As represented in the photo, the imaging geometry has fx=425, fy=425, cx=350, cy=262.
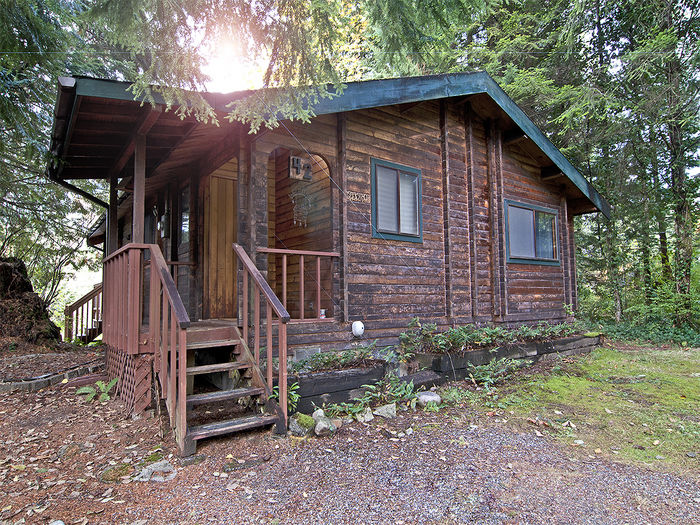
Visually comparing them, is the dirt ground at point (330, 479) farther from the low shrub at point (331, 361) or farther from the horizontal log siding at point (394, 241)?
the horizontal log siding at point (394, 241)

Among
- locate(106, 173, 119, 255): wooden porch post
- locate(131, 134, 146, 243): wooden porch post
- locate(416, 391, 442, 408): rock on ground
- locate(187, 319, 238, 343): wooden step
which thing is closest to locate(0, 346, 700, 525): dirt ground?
locate(416, 391, 442, 408): rock on ground

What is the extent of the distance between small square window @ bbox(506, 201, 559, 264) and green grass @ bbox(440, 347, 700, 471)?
2225mm

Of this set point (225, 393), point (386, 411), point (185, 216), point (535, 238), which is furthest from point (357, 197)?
point (535, 238)

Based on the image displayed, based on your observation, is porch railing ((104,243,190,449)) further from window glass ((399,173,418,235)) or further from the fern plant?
window glass ((399,173,418,235))

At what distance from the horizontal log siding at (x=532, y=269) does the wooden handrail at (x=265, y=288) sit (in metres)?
5.54

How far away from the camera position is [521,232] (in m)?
8.88

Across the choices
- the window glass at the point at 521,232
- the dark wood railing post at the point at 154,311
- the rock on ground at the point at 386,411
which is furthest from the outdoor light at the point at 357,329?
the window glass at the point at 521,232

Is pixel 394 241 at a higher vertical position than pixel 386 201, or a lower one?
lower

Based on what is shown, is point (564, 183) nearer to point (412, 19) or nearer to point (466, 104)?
point (466, 104)

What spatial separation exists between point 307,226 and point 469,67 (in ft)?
38.1

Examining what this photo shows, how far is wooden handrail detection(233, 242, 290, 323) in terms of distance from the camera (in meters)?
4.04

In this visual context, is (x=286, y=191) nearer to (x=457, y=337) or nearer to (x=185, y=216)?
(x=185, y=216)

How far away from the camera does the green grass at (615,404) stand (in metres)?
4.09

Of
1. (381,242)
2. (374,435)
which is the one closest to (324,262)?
(381,242)
